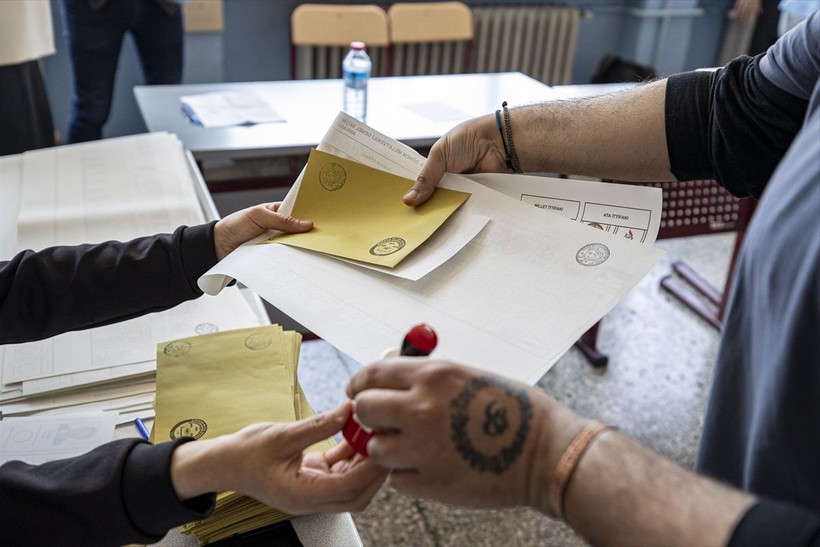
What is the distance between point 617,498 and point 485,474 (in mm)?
106

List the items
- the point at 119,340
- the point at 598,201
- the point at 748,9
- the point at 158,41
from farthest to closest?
the point at 748,9 < the point at 158,41 < the point at 119,340 < the point at 598,201

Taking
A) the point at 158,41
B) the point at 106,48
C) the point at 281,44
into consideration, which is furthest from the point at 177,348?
the point at 281,44

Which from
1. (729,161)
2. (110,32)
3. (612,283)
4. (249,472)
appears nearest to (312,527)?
(249,472)

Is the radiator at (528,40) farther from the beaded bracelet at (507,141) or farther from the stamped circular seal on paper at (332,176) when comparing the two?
the stamped circular seal on paper at (332,176)

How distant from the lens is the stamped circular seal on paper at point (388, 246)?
2.83 ft

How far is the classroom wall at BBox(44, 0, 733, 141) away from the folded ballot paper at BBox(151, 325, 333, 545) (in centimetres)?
273

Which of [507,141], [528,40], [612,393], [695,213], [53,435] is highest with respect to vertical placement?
[507,141]

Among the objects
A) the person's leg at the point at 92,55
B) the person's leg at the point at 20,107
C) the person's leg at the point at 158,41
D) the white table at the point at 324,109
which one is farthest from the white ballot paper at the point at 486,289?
the person's leg at the point at 158,41

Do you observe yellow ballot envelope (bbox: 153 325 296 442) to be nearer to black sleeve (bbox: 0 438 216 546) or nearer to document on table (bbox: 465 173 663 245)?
black sleeve (bbox: 0 438 216 546)

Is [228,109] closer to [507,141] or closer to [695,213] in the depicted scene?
[507,141]

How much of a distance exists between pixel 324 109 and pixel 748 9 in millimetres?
3023

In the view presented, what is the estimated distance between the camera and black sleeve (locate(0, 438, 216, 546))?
68 centimetres

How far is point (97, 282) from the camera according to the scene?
96 cm

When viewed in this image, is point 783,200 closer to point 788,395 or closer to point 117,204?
point 788,395
